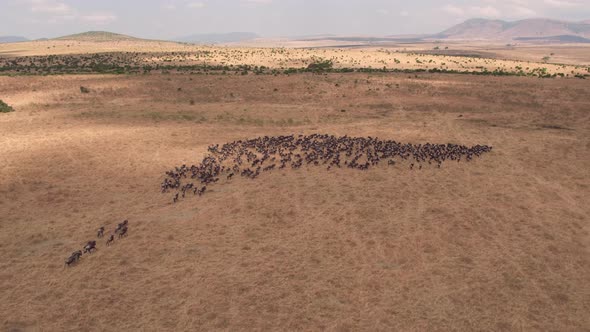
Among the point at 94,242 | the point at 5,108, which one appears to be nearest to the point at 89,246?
the point at 94,242

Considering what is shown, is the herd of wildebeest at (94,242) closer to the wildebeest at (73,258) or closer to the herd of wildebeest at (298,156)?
the wildebeest at (73,258)

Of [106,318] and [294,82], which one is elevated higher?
[294,82]

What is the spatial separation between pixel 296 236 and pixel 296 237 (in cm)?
7

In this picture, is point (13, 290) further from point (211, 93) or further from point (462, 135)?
point (211, 93)

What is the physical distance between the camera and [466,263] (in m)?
10.8

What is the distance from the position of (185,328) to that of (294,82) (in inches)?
1413

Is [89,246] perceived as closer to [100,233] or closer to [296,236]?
[100,233]

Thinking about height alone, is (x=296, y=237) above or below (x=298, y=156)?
below

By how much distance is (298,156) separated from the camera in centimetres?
2008

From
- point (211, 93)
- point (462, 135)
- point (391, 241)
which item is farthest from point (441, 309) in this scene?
point (211, 93)

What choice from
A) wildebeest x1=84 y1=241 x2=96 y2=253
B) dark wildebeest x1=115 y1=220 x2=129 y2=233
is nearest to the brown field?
wildebeest x1=84 y1=241 x2=96 y2=253

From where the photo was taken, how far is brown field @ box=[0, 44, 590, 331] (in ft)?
29.7

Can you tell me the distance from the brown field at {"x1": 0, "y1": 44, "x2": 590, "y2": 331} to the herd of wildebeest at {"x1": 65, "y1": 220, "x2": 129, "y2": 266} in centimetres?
22

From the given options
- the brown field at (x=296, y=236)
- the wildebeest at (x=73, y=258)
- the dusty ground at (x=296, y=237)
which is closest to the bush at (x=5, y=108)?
the dusty ground at (x=296, y=237)
